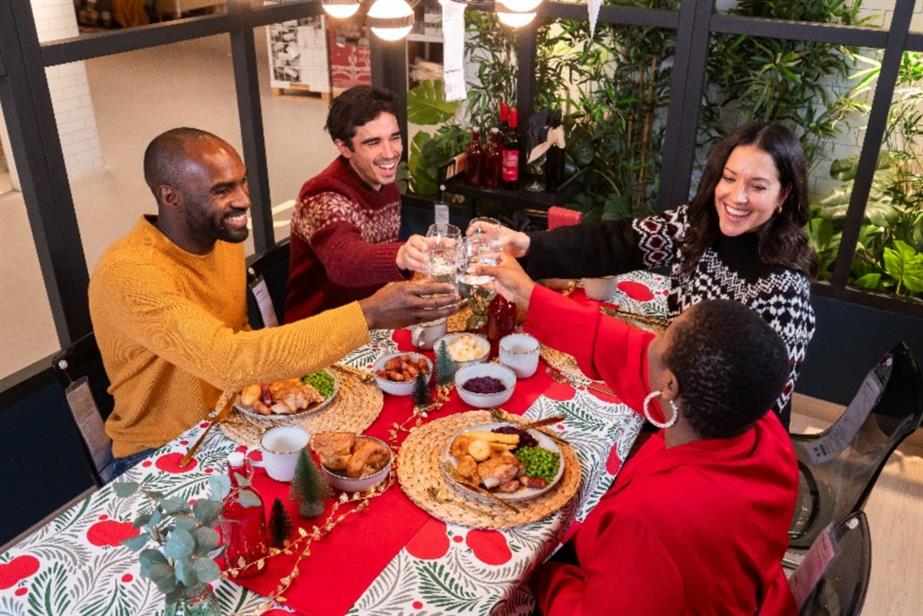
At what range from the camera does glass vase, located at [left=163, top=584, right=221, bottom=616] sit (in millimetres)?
1360

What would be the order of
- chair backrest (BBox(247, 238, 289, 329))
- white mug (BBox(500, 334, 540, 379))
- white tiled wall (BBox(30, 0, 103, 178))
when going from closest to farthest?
white mug (BBox(500, 334, 540, 379)), chair backrest (BBox(247, 238, 289, 329)), white tiled wall (BBox(30, 0, 103, 178))

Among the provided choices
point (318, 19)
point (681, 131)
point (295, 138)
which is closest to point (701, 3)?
point (681, 131)

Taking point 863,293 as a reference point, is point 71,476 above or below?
below

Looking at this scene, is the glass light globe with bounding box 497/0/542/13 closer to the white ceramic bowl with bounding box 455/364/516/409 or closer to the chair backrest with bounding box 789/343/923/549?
the white ceramic bowl with bounding box 455/364/516/409

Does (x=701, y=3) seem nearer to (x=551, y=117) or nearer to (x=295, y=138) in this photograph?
(x=551, y=117)

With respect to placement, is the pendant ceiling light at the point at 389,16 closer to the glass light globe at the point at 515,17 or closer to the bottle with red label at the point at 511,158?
the glass light globe at the point at 515,17

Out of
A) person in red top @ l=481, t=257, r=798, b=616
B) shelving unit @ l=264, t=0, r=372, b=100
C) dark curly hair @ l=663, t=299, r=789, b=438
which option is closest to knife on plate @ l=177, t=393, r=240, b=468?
person in red top @ l=481, t=257, r=798, b=616

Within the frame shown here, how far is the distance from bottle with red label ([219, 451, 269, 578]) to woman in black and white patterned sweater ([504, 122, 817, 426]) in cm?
135

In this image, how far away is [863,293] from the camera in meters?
3.40

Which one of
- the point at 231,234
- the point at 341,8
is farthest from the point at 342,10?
the point at 231,234

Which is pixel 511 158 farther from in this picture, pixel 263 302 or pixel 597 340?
pixel 597 340

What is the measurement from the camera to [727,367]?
4.55 feet

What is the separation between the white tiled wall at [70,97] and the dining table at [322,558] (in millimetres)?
4775

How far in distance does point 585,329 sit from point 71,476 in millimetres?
1728
